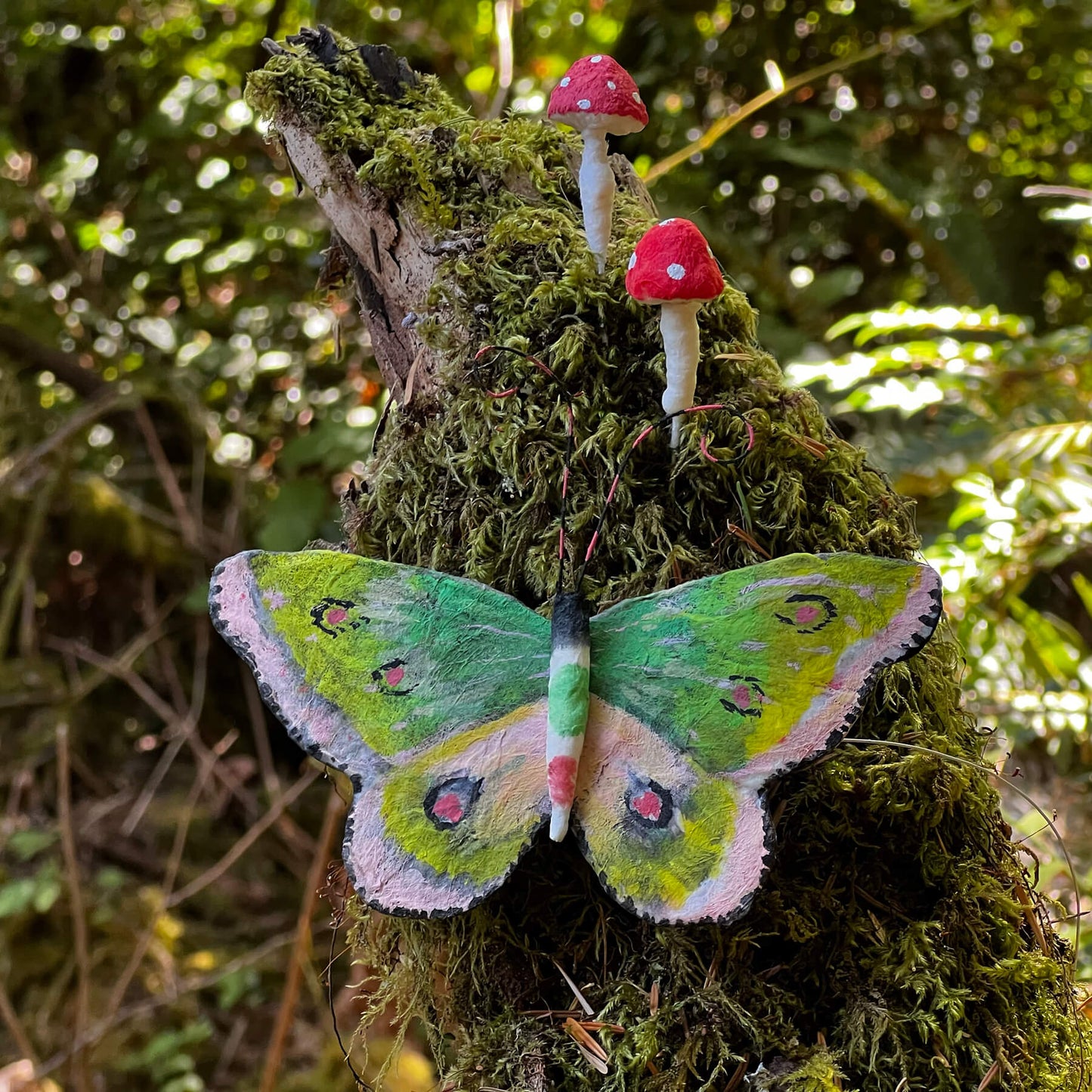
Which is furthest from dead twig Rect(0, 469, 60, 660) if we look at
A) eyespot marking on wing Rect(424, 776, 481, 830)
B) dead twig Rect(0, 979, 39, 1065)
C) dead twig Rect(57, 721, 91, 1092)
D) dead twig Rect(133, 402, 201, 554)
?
eyespot marking on wing Rect(424, 776, 481, 830)

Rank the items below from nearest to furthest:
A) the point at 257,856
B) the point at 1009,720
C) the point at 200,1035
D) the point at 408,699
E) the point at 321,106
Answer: the point at 408,699 → the point at 321,106 → the point at 1009,720 → the point at 200,1035 → the point at 257,856

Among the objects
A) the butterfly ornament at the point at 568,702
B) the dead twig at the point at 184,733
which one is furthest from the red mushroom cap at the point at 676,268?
the dead twig at the point at 184,733

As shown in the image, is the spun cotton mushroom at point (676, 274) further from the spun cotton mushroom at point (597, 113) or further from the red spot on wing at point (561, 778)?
the red spot on wing at point (561, 778)

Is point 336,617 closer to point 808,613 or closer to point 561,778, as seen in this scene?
point 561,778

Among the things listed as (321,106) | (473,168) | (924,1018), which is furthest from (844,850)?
(321,106)

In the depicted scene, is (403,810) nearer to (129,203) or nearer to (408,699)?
(408,699)

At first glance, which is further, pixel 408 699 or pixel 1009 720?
pixel 1009 720

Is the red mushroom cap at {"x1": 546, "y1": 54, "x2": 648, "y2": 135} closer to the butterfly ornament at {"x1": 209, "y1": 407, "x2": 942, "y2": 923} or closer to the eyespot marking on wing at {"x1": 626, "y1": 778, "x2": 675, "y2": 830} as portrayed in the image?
the butterfly ornament at {"x1": 209, "y1": 407, "x2": 942, "y2": 923}
